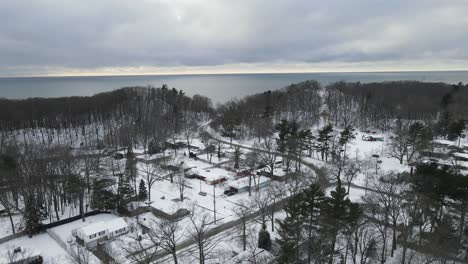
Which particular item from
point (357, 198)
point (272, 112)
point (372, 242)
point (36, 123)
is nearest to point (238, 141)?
point (272, 112)

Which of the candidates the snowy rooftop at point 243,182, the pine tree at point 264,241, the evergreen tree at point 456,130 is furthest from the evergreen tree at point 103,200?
the evergreen tree at point 456,130

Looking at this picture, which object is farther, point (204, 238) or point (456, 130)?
point (456, 130)

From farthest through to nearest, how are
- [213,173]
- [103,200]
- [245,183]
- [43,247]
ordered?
1. [213,173]
2. [245,183]
3. [103,200]
4. [43,247]

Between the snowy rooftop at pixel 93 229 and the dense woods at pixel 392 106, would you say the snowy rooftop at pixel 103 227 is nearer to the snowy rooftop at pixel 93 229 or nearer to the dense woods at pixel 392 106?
the snowy rooftop at pixel 93 229

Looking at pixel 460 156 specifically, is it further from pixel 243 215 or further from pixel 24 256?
pixel 24 256

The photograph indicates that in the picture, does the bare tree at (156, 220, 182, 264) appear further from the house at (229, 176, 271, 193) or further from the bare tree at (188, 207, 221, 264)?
the house at (229, 176, 271, 193)

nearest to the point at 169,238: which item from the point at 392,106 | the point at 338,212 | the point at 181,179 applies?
the point at 338,212
